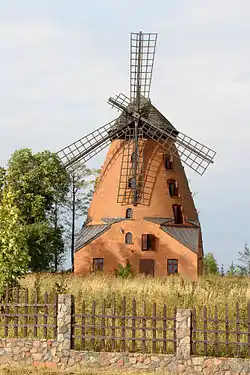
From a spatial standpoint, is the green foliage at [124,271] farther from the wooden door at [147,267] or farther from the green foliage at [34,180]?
the green foliage at [34,180]

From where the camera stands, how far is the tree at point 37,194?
3985 cm

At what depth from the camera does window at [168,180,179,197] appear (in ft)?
126

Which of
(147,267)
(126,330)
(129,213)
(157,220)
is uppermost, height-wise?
(129,213)

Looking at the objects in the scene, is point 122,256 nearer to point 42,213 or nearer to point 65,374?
point 42,213

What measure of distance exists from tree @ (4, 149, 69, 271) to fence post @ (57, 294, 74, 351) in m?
22.2

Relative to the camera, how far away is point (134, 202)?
37.1 meters

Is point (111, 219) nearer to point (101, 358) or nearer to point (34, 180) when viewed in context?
point (34, 180)

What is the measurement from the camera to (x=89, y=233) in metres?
38.2

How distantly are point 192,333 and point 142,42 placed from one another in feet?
84.9

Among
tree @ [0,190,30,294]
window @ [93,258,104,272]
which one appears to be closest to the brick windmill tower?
window @ [93,258,104,272]

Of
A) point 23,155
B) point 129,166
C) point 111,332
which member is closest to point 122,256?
point 129,166

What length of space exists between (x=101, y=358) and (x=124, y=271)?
19.7 metres

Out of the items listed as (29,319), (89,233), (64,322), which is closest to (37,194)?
(89,233)

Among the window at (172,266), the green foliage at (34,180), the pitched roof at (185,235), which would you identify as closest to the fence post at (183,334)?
the window at (172,266)
